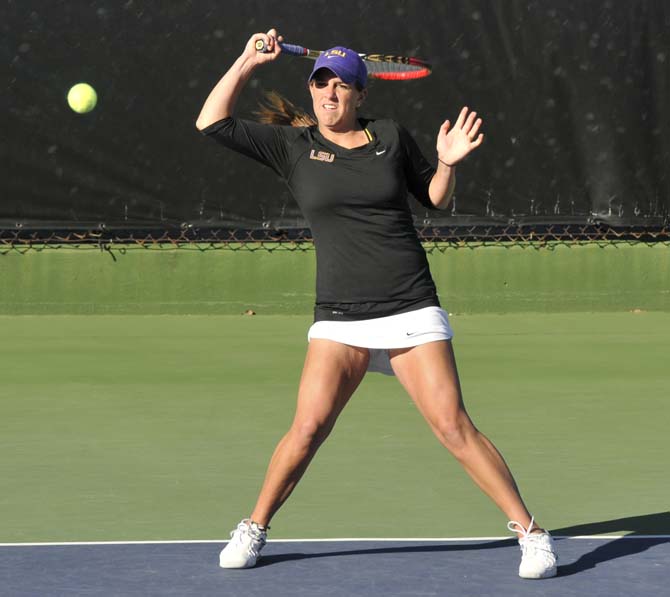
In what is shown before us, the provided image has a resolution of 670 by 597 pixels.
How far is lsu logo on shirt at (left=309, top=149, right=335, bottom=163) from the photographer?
4.43 metres

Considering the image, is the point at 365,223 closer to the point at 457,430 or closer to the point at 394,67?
the point at 457,430

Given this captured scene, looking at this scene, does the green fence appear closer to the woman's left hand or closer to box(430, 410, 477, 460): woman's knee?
the woman's left hand

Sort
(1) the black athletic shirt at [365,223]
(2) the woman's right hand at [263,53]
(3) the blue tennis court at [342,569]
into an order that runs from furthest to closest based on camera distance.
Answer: (2) the woman's right hand at [263,53], (1) the black athletic shirt at [365,223], (3) the blue tennis court at [342,569]

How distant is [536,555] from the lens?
Result: 412cm

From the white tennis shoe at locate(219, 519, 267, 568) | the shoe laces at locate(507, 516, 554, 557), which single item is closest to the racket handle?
the white tennis shoe at locate(219, 519, 267, 568)

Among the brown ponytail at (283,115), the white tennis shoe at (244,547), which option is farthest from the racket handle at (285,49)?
the white tennis shoe at (244,547)

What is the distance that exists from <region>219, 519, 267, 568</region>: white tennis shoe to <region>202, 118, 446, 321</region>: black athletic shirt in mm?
607

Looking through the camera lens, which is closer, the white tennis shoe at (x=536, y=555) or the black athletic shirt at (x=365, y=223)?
the white tennis shoe at (x=536, y=555)

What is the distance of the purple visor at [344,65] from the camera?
14.4ft

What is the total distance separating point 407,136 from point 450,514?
1.26 metres

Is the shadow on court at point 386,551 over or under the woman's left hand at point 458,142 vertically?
under

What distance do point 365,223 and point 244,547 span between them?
0.93m

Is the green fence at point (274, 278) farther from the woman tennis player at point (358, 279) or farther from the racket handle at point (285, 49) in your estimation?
the woman tennis player at point (358, 279)

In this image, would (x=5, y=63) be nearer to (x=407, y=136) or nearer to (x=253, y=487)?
(x=253, y=487)
